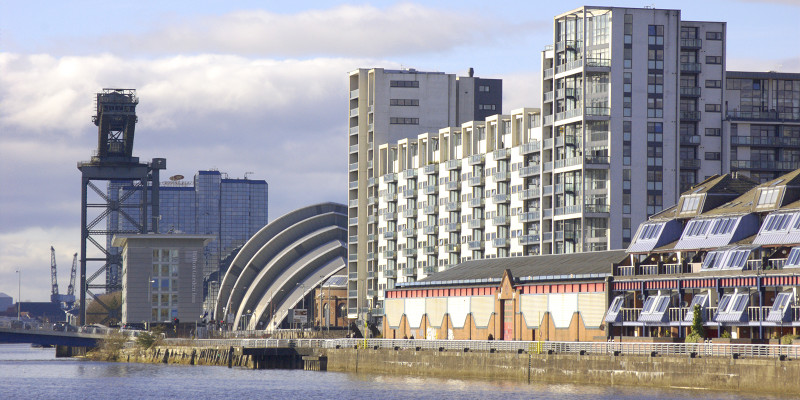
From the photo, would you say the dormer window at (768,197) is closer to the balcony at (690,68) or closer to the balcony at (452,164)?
the balcony at (690,68)

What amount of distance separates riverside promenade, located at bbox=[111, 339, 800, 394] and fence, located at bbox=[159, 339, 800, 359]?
2.5 inches

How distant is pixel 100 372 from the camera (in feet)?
484

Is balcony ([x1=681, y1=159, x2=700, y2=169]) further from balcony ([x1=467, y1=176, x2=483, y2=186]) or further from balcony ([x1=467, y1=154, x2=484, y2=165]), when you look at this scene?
balcony ([x1=467, y1=176, x2=483, y2=186])

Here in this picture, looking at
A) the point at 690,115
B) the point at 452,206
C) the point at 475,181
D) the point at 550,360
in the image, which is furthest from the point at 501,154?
the point at 550,360

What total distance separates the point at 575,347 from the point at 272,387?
24.5 m

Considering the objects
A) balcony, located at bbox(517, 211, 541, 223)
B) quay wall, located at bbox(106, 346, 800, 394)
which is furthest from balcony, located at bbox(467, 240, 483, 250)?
quay wall, located at bbox(106, 346, 800, 394)

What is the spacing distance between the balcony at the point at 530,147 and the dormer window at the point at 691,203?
5074 cm

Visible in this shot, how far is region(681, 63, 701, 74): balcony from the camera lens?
6314 inches

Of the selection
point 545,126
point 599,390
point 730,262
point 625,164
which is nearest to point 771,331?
point 730,262

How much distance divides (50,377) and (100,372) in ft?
29.1

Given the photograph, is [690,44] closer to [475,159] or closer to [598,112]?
[598,112]

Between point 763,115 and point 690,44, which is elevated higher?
point 690,44

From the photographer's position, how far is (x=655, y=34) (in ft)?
514

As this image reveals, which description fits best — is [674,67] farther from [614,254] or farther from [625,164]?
[614,254]
